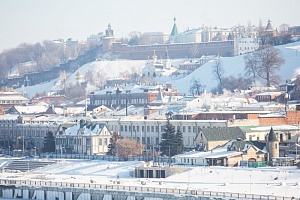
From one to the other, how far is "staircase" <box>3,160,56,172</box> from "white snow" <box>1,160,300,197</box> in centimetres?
175

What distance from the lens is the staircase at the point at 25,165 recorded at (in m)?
73.0

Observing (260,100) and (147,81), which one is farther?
(147,81)

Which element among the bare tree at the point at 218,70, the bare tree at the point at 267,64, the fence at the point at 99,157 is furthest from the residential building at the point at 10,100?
the fence at the point at 99,157

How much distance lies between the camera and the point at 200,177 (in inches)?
2399

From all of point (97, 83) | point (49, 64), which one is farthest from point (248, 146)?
point (49, 64)

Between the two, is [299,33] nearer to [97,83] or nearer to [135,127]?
[97,83]

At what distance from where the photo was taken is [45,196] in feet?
199

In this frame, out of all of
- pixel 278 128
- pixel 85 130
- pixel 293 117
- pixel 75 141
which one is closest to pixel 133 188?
pixel 278 128

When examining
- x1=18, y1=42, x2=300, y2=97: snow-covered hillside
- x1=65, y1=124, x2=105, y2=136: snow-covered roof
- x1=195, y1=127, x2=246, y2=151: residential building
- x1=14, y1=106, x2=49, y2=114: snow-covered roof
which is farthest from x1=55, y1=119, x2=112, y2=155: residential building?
x1=18, y1=42, x2=300, y2=97: snow-covered hillside

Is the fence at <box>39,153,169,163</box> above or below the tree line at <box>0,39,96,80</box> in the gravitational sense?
below

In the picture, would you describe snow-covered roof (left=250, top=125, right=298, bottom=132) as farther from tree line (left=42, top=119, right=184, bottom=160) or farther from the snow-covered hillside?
the snow-covered hillside

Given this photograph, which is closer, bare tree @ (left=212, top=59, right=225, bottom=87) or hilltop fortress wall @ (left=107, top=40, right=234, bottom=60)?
bare tree @ (left=212, top=59, right=225, bottom=87)

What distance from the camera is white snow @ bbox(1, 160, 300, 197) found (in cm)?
5628

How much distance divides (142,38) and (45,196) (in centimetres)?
13143
